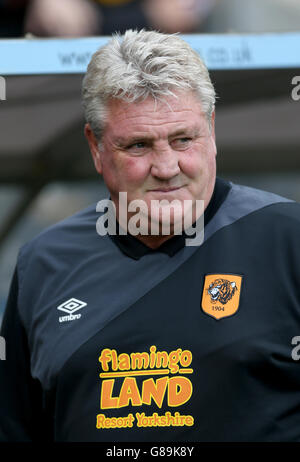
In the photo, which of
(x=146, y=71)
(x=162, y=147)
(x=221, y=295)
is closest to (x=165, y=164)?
(x=162, y=147)

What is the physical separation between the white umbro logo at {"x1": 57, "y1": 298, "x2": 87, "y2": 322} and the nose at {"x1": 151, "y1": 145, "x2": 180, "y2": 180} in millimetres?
375

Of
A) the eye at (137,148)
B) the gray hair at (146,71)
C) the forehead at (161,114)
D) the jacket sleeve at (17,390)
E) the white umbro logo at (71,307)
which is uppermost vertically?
the gray hair at (146,71)

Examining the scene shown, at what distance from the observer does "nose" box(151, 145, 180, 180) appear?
59.7 inches

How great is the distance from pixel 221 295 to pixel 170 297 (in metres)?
0.12

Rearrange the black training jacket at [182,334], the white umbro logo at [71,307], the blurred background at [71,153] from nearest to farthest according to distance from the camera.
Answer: the black training jacket at [182,334] < the white umbro logo at [71,307] < the blurred background at [71,153]

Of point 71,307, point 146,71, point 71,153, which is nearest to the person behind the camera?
point 146,71

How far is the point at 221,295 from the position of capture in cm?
153

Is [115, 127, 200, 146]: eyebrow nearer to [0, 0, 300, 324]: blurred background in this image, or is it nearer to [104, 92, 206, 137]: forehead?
[104, 92, 206, 137]: forehead

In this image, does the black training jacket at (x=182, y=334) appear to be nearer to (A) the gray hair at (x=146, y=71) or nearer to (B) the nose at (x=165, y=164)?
(B) the nose at (x=165, y=164)

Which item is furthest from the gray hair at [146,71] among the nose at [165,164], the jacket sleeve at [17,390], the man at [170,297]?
the jacket sleeve at [17,390]

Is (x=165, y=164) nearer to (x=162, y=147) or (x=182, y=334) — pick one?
(x=162, y=147)

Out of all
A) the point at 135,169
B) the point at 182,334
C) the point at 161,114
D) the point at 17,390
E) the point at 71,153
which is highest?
the point at 71,153

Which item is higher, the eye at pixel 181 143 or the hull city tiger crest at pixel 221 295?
the eye at pixel 181 143

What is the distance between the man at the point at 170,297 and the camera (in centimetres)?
149
